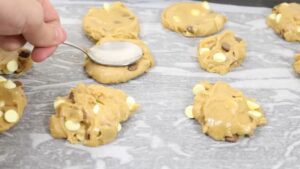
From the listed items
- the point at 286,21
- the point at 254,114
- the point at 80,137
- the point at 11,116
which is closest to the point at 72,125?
the point at 80,137

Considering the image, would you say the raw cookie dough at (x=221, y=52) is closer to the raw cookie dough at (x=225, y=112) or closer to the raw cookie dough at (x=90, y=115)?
the raw cookie dough at (x=225, y=112)

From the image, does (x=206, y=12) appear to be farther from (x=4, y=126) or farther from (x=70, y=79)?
(x=4, y=126)

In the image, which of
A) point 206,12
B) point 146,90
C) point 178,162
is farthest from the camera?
point 206,12

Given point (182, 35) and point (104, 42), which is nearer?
point (104, 42)

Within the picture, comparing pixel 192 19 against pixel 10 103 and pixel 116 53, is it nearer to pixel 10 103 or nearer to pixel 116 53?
pixel 116 53

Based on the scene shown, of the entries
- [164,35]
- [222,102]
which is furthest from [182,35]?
[222,102]
